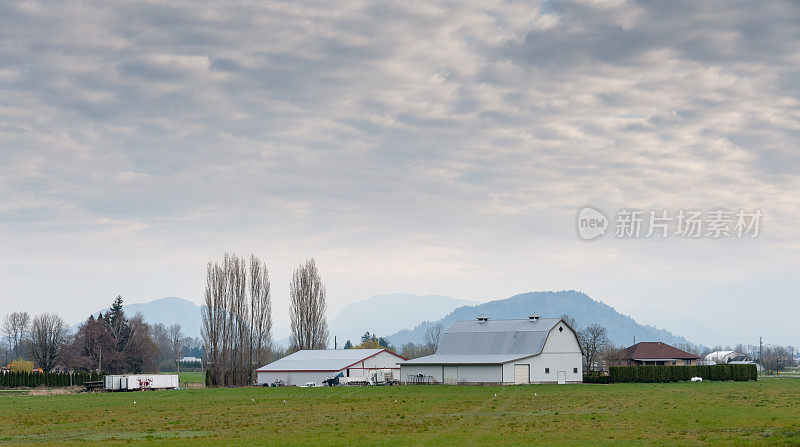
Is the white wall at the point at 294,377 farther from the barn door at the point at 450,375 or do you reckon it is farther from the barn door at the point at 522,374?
the barn door at the point at 522,374

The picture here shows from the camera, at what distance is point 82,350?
12288 centimetres

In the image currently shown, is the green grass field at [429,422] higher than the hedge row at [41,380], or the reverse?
the green grass field at [429,422]

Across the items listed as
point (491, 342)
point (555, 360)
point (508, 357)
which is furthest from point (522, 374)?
point (491, 342)

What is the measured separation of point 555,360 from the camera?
86.9m

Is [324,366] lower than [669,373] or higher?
higher

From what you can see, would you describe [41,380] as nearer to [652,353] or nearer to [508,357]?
[508,357]

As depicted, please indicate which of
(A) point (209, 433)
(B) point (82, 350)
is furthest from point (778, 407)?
(B) point (82, 350)

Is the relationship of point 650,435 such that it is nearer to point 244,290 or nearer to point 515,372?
point 515,372

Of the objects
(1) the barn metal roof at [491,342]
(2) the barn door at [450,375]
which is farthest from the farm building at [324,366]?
(2) the barn door at [450,375]

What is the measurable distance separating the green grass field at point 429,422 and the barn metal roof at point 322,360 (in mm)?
41722

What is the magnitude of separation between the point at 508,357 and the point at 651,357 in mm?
35244

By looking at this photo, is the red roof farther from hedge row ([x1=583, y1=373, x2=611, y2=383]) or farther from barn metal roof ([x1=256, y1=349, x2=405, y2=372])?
barn metal roof ([x1=256, y1=349, x2=405, y2=372])

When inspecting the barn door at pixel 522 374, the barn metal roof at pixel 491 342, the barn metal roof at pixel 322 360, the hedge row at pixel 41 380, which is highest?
the barn metal roof at pixel 491 342

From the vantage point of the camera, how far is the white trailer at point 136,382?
85.3 m
